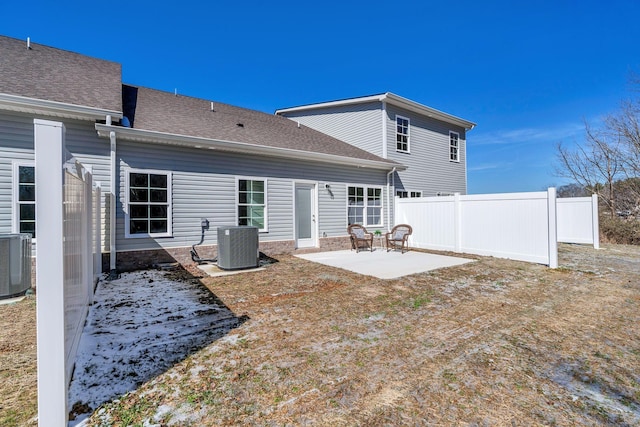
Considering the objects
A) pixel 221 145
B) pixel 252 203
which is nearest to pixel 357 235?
pixel 252 203

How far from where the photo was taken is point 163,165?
7316mm

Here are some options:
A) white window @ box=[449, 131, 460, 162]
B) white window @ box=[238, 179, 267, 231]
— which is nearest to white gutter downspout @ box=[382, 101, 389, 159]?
white window @ box=[449, 131, 460, 162]

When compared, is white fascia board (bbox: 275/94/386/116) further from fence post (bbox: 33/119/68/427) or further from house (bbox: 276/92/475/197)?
fence post (bbox: 33/119/68/427)

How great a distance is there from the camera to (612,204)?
16.3 meters

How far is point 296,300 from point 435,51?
1540cm

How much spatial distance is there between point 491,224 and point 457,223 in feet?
3.44

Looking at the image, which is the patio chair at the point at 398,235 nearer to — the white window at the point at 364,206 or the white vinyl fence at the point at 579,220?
the white window at the point at 364,206

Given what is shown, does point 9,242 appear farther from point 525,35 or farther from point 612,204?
point 612,204

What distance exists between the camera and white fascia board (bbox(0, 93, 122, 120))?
5.55m

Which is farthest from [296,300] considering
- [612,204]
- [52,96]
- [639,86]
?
[639,86]

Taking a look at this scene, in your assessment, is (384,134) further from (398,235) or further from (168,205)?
(168,205)

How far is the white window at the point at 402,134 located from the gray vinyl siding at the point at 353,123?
3.48 feet

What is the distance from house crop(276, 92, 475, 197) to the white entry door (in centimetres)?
416

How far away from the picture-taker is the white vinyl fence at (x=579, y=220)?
441 inches
